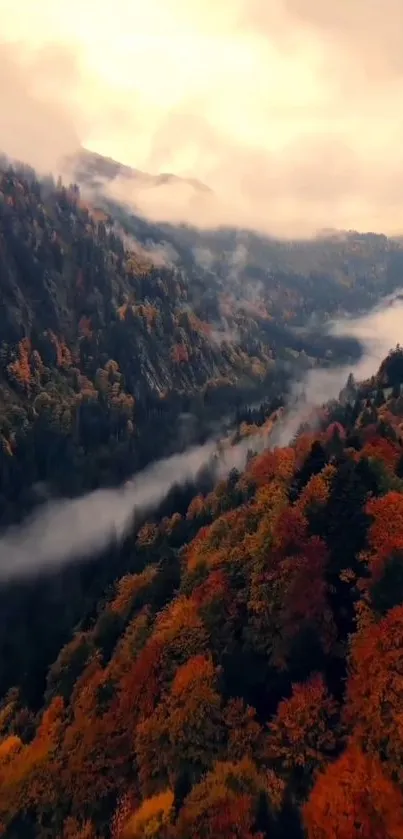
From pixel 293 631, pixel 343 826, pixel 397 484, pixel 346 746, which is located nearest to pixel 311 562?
pixel 293 631

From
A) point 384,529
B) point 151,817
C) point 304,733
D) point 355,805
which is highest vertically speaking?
point 384,529

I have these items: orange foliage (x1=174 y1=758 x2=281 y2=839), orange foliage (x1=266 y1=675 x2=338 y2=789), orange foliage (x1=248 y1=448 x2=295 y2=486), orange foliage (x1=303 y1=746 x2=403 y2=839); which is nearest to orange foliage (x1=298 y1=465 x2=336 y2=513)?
orange foliage (x1=248 y1=448 x2=295 y2=486)

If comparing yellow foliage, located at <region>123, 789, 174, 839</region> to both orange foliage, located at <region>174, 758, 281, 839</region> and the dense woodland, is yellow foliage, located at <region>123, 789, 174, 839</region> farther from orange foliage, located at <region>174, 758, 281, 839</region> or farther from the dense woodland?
orange foliage, located at <region>174, 758, 281, 839</region>

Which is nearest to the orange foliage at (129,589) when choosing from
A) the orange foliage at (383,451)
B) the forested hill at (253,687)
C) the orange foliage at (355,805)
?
the forested hill at (253,687)

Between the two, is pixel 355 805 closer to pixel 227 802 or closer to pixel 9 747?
pixel 227 802

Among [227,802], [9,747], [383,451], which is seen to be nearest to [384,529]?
[383,451]

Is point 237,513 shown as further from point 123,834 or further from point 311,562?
point 123,834
